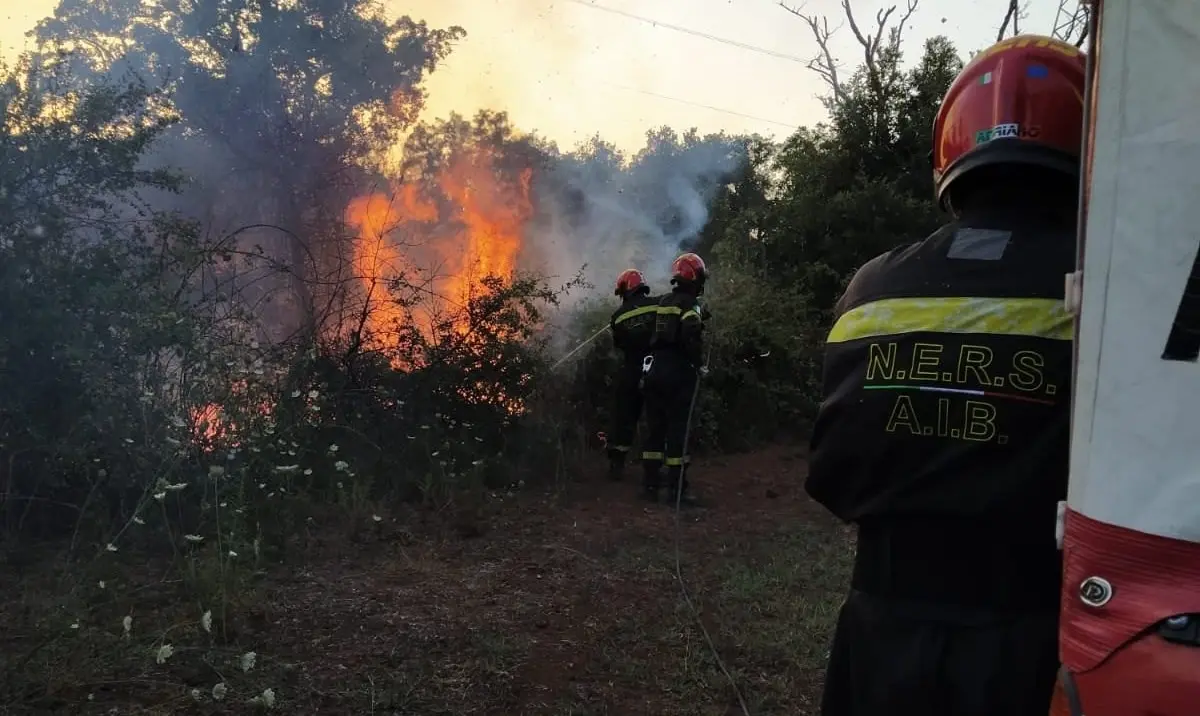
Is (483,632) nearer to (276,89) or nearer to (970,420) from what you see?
(970,420)

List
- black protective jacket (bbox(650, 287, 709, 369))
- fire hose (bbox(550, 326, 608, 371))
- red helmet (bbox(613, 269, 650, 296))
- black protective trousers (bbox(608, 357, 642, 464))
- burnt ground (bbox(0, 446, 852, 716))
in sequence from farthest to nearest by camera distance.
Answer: fire hose (bbox(550, 326, 608, 371)) < red helmet (bbox(613, 269, 650, 296)) < black protective trousers (bbox(608, 357, 642, 464)) < black protective jacket (bbox(650, 287, 709, 369)) < burnt ground (bbox(0, 446, 852, 716))

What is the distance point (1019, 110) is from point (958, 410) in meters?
0.66

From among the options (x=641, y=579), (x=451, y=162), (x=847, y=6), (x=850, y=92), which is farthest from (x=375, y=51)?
(x=847, y=6)

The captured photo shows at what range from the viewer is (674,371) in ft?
25.8

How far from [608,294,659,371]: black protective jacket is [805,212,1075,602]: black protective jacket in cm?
644

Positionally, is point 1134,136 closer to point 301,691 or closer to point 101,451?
point 301,691

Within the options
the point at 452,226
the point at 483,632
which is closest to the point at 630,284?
the point at 452,226

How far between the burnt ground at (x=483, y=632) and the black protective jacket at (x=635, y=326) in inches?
91.0

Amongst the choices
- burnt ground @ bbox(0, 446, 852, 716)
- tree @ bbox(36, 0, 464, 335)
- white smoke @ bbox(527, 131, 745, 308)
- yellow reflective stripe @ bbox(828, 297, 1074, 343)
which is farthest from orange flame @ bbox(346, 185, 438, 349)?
yellow reflective stripe @ bbox(828, 297, 1074, 343)

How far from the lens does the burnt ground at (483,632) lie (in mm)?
3539

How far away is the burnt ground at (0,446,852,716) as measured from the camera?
354 cm

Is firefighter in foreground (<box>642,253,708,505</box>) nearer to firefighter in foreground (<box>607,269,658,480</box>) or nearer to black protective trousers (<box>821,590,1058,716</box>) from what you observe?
firefighter in foreground (<box>607,269,658,480</box>)

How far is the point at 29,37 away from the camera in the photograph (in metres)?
7.81

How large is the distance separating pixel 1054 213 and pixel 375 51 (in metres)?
12.4
